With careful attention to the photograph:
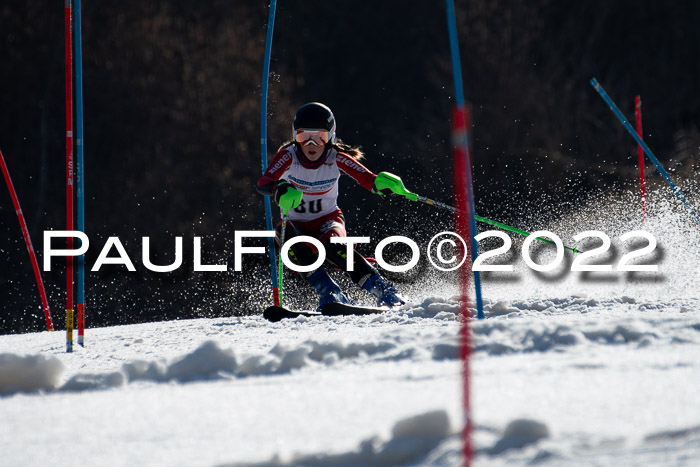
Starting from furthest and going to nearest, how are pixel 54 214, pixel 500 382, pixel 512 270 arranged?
pixel 54 214, pixel 512 270, pixel 500 382

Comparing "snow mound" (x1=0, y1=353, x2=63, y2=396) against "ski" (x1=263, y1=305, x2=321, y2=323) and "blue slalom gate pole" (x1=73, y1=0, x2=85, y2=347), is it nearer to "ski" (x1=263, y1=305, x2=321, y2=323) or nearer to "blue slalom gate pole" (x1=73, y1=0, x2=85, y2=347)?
"blue slalom gate pole" (x1=73, y1=0, x2=85, y2=347)

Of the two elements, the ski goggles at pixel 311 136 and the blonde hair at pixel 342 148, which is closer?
the ski goggles at pixel 311 136

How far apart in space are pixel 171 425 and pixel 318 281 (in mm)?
3153

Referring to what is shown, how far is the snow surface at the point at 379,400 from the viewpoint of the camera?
6.52 feet

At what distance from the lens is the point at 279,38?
2117 centimetres

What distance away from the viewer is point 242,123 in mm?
17297

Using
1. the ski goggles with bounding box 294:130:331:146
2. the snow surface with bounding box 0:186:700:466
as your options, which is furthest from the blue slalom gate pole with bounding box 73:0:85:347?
the ski goggles with bounding box 294:130:331:146

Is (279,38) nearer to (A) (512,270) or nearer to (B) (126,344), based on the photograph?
(A) (512,270)

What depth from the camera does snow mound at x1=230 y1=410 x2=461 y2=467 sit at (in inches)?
77.6

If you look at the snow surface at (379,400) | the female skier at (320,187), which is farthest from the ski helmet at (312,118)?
the snow surface at (379,400)

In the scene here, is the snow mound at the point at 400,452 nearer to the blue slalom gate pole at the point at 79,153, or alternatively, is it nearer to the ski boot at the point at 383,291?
the blue slalom gate pole at the point at 79,153

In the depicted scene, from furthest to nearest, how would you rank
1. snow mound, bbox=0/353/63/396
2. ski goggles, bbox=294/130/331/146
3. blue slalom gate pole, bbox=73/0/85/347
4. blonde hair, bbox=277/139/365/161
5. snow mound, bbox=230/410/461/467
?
blonde hair, bbox=277/139/365/161 < ski goggles, bbox=294/130/331/146 < blue slalom gate pole, bbox=73/0/85/347 < snow mound, bbox=0/353/63/396 < snow mound, bbox=230/410/461/467

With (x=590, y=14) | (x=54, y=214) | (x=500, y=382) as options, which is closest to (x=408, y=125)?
(x=590, y=14)

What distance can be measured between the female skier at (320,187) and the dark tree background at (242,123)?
700cm
